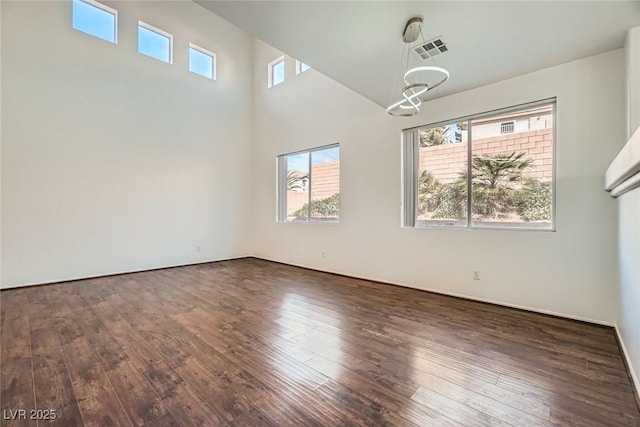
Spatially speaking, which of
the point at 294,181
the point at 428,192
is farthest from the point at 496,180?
the point at 294,181

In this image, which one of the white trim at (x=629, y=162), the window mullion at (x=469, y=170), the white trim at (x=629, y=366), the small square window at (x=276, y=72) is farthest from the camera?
the small square window at (x=276, y=72)

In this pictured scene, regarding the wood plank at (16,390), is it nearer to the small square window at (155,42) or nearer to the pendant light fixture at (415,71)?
the pendant light fixture at (415,71)

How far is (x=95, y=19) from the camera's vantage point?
5.20 meters

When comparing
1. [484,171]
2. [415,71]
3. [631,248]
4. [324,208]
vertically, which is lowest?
[631,248]

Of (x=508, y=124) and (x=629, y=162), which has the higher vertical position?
(x=508, y=124)

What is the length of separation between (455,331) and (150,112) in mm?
6592

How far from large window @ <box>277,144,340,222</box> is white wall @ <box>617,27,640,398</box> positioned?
3865mm

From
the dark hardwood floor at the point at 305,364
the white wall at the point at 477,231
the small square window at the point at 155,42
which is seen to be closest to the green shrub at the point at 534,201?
the white wall at the point at 477,231

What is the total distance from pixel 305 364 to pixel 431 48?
10.7 feet

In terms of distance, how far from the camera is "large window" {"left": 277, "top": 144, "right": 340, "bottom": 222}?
18.7 feet

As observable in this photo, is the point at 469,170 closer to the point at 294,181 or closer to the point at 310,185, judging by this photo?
the point at 310,185

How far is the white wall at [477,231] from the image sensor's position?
9.86ft

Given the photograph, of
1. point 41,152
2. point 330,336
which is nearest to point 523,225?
point 330,336

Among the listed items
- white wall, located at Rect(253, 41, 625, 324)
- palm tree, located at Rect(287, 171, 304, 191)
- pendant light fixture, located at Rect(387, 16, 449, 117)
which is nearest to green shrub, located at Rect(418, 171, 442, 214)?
white wall, located at Rect(253, 41, 625, 324)
